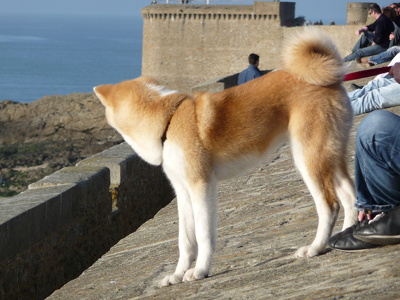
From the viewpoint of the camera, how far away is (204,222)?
4.32 m

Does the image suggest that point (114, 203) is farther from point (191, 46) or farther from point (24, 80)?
point (24, 80)

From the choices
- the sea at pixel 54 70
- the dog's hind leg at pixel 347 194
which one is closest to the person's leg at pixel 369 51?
the dog's hind leg at pixel 347 194

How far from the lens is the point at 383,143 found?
4.14 meters

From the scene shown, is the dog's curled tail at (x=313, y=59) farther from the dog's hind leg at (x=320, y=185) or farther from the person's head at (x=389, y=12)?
the person's head at (x=389, y=12)

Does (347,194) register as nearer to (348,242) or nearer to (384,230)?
(348,242)

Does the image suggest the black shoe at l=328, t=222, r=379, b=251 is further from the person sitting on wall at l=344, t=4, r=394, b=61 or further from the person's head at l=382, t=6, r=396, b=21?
the person's head at l=382, t=6, r=396, b=21

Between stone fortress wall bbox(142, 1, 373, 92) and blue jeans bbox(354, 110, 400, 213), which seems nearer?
blue jeans bbox(354, 110, 400, 213)

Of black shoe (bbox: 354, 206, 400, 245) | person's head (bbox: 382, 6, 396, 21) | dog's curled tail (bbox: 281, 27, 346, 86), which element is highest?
dog's curled tail (bbox: 281, 27, 346, 86)

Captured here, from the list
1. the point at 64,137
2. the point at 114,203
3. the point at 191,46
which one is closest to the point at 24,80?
the point at 191,46

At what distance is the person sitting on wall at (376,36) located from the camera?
14.2 meters

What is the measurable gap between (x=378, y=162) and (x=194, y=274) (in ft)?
3.46

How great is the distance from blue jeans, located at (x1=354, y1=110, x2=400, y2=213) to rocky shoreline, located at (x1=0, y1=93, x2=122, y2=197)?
79.5 feet

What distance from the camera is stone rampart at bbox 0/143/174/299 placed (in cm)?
551

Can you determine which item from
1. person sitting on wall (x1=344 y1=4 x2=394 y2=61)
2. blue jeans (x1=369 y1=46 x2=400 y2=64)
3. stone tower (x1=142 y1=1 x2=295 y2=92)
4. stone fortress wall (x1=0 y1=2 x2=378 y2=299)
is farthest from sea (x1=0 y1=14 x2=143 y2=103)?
stone fortress wall (x1=0 y1=2 x2=378 y2=299)
